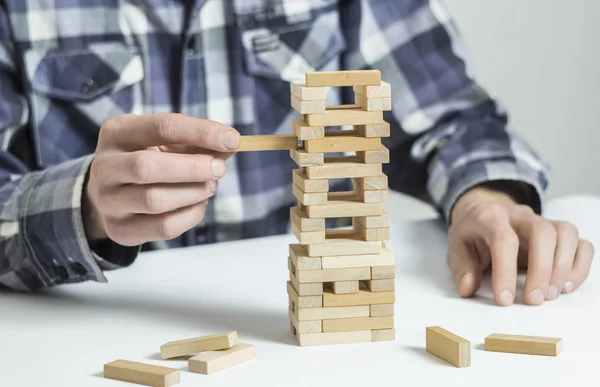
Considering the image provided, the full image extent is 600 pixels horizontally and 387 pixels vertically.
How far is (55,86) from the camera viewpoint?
1418 mm

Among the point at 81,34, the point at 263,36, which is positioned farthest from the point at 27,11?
the point at 263,36

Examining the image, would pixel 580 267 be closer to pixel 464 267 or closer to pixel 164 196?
pixel 464 267

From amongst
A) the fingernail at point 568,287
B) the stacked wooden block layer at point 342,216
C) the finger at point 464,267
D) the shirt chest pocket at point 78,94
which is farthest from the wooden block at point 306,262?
the shirt chest pocket at point 78,94

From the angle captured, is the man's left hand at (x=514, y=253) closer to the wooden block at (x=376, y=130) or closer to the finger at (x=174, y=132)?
the wooden block at (x=376, y=130)

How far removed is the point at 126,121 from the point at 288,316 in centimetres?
29

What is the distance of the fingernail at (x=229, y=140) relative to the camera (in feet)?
2.80

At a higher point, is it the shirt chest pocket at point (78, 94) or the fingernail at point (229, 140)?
the shirt chest pocket at point (78, 94)

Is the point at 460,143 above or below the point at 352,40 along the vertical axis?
below

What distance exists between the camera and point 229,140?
2.81ft

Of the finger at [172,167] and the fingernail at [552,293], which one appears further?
the fingernail at [552,293]

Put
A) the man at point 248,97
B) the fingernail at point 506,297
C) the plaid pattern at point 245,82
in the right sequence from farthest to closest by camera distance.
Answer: the plaid pattern at point 245,82 < the man at point 248,97 < the fingernail at point 506,297

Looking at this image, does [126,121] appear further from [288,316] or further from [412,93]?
[412,93]

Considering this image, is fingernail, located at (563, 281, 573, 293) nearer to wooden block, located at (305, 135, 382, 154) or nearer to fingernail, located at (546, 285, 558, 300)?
fingernail, located at (546, 285, 558, 300)

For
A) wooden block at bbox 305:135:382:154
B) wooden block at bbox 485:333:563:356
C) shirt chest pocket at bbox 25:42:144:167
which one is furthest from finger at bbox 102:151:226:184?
shirt chest pocket at bbox 25:42:144:167
